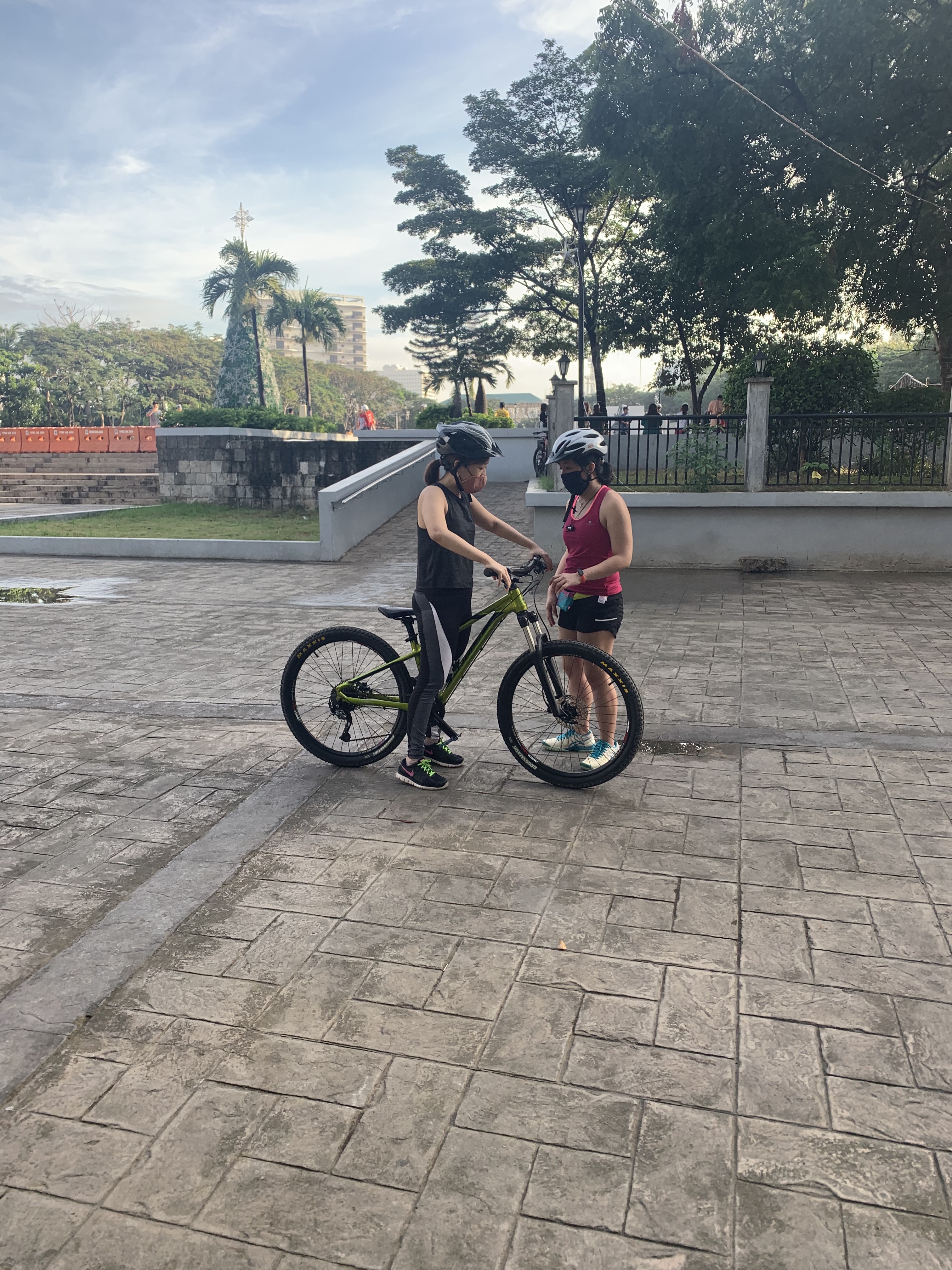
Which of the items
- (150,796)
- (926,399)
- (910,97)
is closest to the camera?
(150,796)

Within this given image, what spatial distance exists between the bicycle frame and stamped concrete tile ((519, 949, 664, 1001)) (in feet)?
5.70

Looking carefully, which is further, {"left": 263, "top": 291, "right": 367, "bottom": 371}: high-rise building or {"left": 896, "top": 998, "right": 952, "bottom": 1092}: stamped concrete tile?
{"left": 263, "top": 291, "right": 367, "bottom": 371}: high-rise building

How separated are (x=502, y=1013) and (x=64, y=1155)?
47.4 inches

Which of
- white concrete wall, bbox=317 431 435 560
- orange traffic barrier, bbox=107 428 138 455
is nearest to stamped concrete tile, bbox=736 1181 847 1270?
white concrete wall, bbox=317 431 435 560

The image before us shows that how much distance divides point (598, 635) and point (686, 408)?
4259 cm

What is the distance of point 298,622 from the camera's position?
31.0 ft

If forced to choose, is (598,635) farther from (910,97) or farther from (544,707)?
(910,97)

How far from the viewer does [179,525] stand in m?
18.9

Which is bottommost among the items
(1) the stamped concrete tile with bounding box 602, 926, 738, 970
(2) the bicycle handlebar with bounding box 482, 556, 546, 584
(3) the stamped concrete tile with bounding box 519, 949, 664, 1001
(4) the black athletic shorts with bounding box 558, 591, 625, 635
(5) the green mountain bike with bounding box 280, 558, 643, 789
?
(3) the stamped concrete tile with bounding box 519, 949, 664, 1001

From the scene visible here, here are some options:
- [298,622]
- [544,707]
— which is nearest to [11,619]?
[298,622]

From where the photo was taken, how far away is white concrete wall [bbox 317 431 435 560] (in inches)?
566

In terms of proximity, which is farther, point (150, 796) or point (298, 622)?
point (298, 622)

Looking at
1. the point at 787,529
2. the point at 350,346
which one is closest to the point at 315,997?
the point at 787,529

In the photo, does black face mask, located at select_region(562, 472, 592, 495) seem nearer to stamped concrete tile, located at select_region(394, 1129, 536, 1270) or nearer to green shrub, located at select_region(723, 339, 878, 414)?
stamped concrete tile, located at select_region(394, 1129, 536, 1270)
